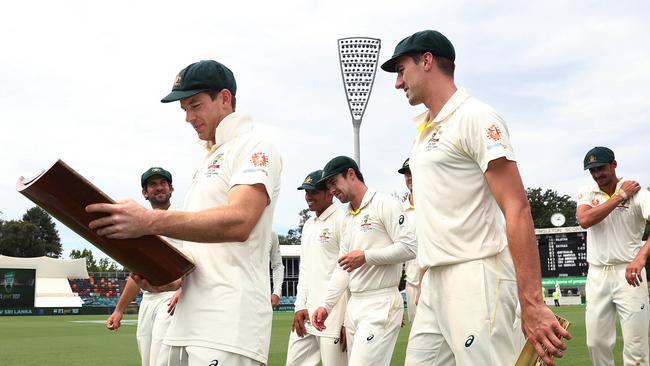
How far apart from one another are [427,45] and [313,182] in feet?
13.6

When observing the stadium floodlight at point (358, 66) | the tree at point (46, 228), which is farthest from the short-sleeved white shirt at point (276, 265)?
the tree at point (46, 228)

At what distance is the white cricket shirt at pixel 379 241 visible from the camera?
641 cm

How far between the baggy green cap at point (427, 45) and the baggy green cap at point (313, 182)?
3.91 m

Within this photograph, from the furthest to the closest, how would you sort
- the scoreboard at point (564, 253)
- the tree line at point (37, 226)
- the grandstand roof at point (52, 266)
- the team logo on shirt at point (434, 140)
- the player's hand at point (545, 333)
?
1. the tree line at point (37, 226)
2. the grandstand roof at point (52, 266)
3. the scoreboard at point (564, 253)
4. the team logo on shirt at point (434, 140)
5. the player's hand at point (545, 333)

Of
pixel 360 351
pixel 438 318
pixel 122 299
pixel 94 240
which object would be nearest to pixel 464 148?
pixel 438 318

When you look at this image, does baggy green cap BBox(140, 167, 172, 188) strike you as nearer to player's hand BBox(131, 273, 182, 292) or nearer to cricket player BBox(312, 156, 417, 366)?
cricket player BBox(312, 156, 417, 366)

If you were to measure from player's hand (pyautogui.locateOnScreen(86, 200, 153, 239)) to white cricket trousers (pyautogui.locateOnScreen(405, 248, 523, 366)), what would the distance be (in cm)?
160

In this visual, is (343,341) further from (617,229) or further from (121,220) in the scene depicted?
(121,220)

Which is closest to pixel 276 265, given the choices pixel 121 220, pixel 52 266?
pixel 121 220

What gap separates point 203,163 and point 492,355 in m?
1.67

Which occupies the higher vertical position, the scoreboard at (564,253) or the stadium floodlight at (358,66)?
the stadium floodlight at (358,66)

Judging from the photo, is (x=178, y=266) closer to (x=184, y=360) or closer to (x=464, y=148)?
(x=184, y=360)

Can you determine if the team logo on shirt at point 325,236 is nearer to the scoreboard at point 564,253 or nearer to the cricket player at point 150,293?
the cricket player at point 150,293

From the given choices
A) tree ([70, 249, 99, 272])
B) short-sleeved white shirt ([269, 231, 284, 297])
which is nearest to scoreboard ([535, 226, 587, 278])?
short-sleeved white shirt ([269, 231, 284, 297])
